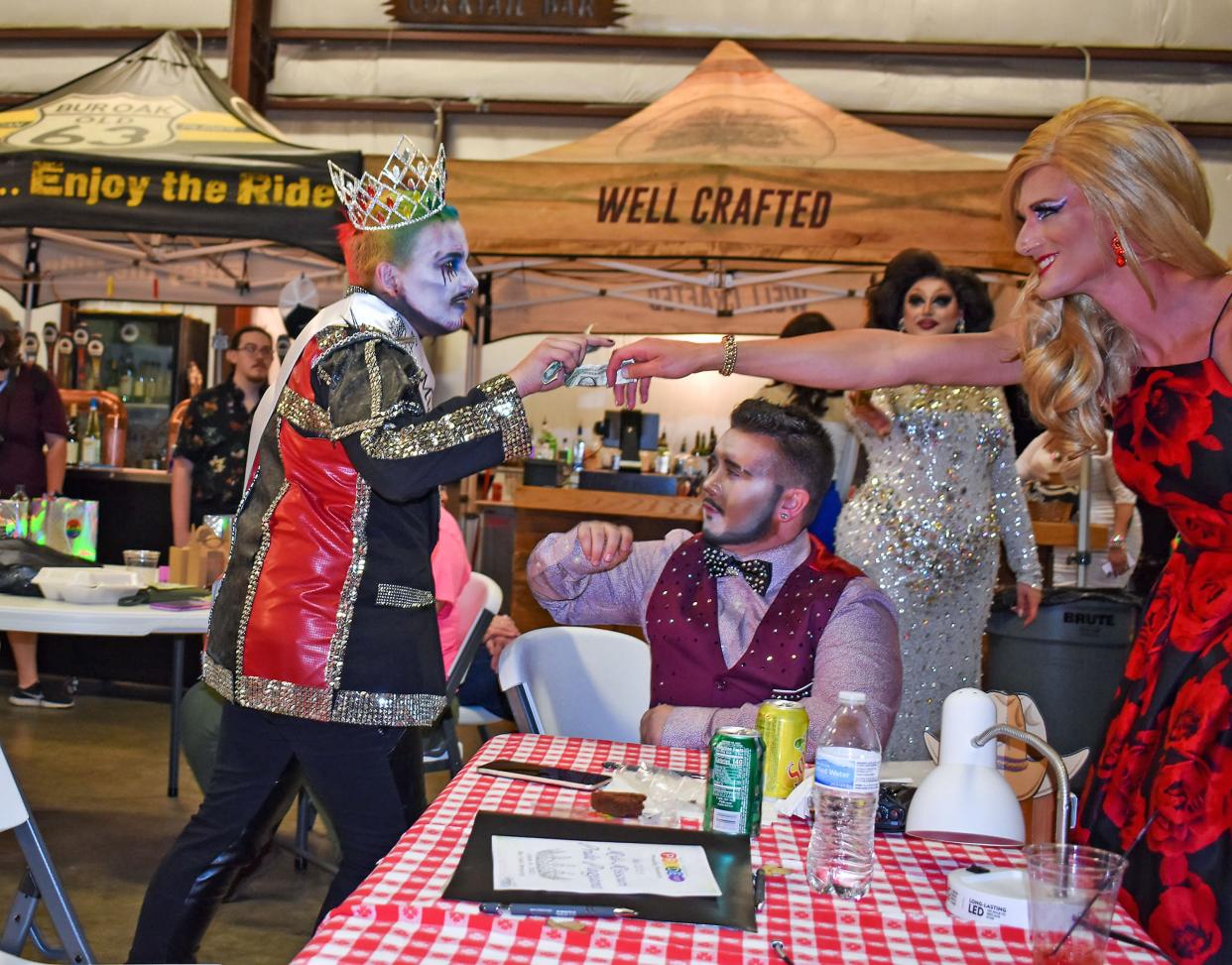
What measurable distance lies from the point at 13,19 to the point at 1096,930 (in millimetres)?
11293

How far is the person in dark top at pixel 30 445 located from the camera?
544 centimetres

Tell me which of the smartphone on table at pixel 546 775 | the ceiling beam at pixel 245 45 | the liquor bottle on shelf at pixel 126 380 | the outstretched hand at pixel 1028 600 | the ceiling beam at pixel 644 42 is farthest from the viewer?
the liquor bottle on shelf at pixel 126 380

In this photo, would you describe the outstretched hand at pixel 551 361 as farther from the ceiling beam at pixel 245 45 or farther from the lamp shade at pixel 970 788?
the ceiling beam at pixel 245 45

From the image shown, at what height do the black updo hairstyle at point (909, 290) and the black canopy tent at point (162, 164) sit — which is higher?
the black canopy tent at point (162, 164)

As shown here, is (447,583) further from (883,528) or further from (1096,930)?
(1096,930)

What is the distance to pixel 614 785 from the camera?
1.71 m

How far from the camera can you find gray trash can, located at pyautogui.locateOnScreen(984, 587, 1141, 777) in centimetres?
418

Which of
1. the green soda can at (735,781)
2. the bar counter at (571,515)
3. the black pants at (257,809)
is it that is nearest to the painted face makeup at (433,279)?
the black pants at (257,809)

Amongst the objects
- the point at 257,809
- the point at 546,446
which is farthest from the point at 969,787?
the point at 546,446

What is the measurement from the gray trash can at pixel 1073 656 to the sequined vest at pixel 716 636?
1993mm

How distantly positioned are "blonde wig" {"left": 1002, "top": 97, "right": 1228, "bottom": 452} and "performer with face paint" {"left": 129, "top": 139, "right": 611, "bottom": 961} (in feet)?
2.60

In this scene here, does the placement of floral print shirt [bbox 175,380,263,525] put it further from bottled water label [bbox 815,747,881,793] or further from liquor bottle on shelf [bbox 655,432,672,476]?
bottled water label [bbox 815,747,881,793]

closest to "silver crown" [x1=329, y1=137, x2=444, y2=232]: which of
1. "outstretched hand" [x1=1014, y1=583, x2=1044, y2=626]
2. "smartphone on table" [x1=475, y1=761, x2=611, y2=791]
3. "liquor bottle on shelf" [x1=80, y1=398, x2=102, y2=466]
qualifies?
"smartphone on table" [x1=475, y1=761, x2=611, y2=791]

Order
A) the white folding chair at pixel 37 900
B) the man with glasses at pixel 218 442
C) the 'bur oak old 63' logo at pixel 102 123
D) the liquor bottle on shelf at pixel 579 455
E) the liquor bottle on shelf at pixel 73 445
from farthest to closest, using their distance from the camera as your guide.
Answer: the liquor bottle on shelf at pixel 579 455, the liquor bottle on shelf at pixel 73 445, the 'bur oak old 63' logo at pixel 102 123, the man with glasses at pixel 218 442, the white folding chair at pixel 37 900
